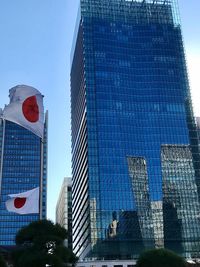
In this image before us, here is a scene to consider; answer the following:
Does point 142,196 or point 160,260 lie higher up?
point 142,196

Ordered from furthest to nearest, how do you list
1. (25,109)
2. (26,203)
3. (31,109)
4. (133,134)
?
(133,134) < (26,203) < (31,109) < (25,109)

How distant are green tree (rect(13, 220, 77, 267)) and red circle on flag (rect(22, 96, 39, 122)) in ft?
120

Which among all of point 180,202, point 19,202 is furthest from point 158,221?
point 19,202

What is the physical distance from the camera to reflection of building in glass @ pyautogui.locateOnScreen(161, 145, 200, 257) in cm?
15188

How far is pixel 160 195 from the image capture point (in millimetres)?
153750

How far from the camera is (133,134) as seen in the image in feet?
523

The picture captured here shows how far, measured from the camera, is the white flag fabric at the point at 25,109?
52.7 metres

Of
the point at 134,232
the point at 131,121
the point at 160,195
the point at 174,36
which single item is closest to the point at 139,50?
the point at 174,36

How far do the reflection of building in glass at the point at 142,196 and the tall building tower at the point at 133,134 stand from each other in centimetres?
32

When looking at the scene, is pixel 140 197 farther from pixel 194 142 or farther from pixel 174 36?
pixel 174 36

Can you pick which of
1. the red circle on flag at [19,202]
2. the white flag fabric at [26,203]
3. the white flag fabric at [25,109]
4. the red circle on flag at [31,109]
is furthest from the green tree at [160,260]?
the red circle on flag at [31,109]

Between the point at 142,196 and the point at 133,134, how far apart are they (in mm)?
21658

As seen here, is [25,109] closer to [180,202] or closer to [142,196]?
[142,196]

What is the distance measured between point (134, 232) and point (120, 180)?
16998mm
